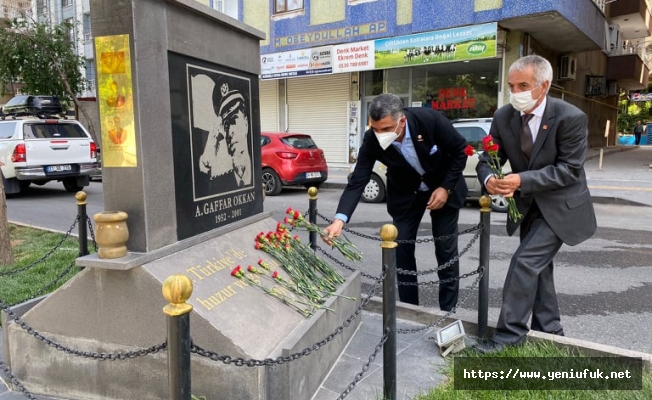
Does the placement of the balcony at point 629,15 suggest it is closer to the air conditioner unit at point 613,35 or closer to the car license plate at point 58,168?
the air conditioner unit at point 613,35

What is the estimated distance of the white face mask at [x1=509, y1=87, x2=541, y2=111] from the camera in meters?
3.15

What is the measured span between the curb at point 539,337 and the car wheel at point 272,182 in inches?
333

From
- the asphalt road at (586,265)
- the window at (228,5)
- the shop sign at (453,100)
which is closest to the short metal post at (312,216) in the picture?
the asphalt road at (586,265)

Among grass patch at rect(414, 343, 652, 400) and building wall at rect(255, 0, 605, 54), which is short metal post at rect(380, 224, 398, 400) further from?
building wall at rect(255, 0, 605, 54)

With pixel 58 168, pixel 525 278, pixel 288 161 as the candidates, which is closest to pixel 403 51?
pixel 288 161

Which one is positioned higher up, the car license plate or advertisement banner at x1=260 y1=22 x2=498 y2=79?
advertisement banner at x1=260 y1=22 x2=498 y2=79

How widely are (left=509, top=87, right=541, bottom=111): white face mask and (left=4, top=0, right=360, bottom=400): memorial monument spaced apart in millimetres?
1807

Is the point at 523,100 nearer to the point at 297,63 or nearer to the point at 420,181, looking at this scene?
the point at 420,181

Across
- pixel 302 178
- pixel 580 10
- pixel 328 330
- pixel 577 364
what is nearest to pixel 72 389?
pixel 328 330

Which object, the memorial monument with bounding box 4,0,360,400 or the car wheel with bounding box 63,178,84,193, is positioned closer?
the memorial monument with bounding box 4,0,360,400

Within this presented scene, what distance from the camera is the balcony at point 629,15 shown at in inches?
855

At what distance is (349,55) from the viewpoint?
1709cm

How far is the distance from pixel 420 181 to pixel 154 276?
2283mm

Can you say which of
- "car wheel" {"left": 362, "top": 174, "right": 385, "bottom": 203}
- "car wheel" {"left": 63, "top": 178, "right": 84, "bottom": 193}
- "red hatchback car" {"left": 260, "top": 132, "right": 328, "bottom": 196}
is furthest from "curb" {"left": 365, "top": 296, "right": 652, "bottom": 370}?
"car wheel" {"left": 63, "top": 178, "right": 84, "bottom": 193}
